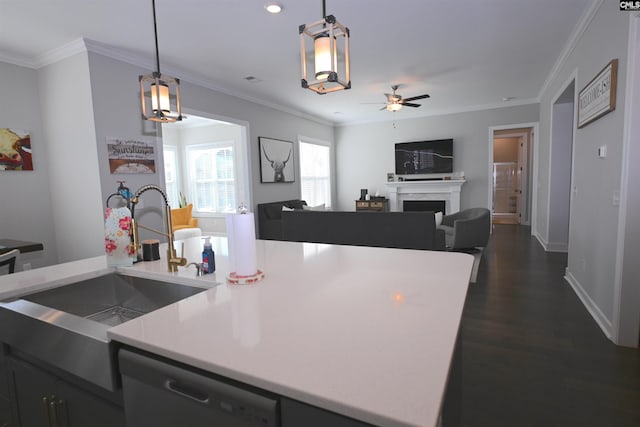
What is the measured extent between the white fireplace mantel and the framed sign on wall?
155 inches

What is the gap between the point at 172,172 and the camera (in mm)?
7516

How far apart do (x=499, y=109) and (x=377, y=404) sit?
7461 millimetres

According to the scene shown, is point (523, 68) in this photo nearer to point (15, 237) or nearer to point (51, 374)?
point (51, 374)

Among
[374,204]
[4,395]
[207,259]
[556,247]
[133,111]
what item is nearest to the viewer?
[4,395]

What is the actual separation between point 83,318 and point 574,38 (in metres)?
4.61

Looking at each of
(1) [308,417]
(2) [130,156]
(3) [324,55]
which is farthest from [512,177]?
(1) [308,417]

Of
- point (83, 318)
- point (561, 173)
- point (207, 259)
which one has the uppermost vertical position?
point (561, 173)

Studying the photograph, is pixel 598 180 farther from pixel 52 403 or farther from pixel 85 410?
pixel 52 403

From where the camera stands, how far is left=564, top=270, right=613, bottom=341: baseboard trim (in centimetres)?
234

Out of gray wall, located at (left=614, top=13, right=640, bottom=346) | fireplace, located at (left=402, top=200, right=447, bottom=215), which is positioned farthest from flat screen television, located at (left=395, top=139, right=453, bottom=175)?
gray wall, located at (left=614, top=13, right=640, bottom=346)

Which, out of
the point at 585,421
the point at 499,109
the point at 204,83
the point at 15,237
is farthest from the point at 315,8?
the point at 499,109

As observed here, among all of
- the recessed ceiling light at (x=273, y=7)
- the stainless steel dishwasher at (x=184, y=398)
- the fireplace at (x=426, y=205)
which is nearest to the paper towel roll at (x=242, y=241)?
the stainless steel dishwasher at (x=184, y=398)

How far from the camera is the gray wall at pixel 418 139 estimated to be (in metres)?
6.84

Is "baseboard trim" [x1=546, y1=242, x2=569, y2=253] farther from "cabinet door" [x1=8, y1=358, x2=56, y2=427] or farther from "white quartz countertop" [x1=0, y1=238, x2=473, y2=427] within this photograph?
"cabinet door" [x1=8, y1=358, x2=56, y2=427]
